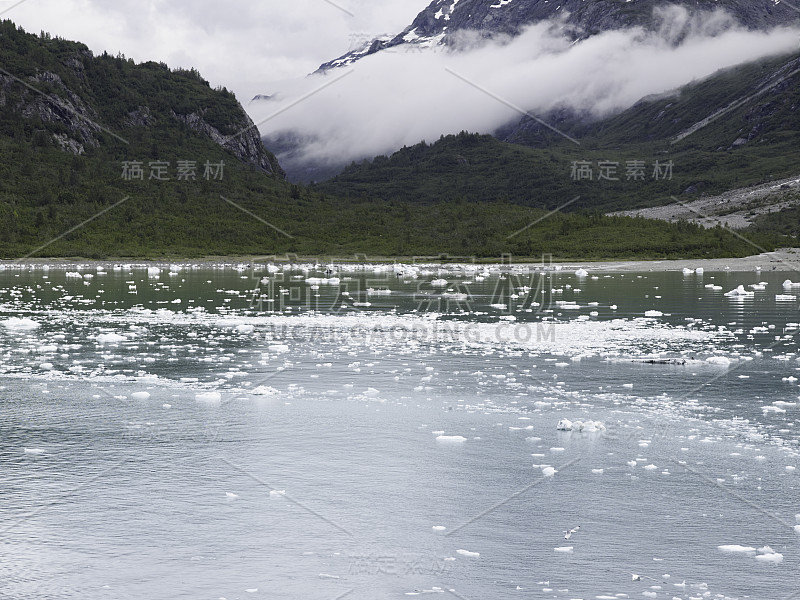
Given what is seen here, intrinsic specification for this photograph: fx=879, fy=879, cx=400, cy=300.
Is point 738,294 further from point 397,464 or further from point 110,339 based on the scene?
point 397,464

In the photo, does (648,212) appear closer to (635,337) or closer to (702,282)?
(702,282)

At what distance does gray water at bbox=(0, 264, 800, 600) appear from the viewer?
8562 mm

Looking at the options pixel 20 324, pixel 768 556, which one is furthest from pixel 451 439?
pixel 20 324

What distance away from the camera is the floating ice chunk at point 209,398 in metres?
16.0

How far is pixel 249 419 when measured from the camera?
1460cm

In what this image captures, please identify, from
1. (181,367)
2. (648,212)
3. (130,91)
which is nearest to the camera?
(181,367)

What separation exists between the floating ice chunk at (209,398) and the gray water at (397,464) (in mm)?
32

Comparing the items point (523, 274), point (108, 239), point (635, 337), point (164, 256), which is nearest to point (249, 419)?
point (635, 337)

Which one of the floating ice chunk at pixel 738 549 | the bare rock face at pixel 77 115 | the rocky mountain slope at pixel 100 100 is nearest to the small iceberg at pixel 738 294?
the floating ice chunk at pixel 738 549

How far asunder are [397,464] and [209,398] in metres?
5.36

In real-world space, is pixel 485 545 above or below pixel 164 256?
below

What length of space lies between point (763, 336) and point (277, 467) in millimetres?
17165

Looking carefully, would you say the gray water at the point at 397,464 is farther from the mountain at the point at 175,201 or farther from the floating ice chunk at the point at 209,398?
the mountain at the point at 175,201

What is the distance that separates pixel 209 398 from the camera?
1609 cm
